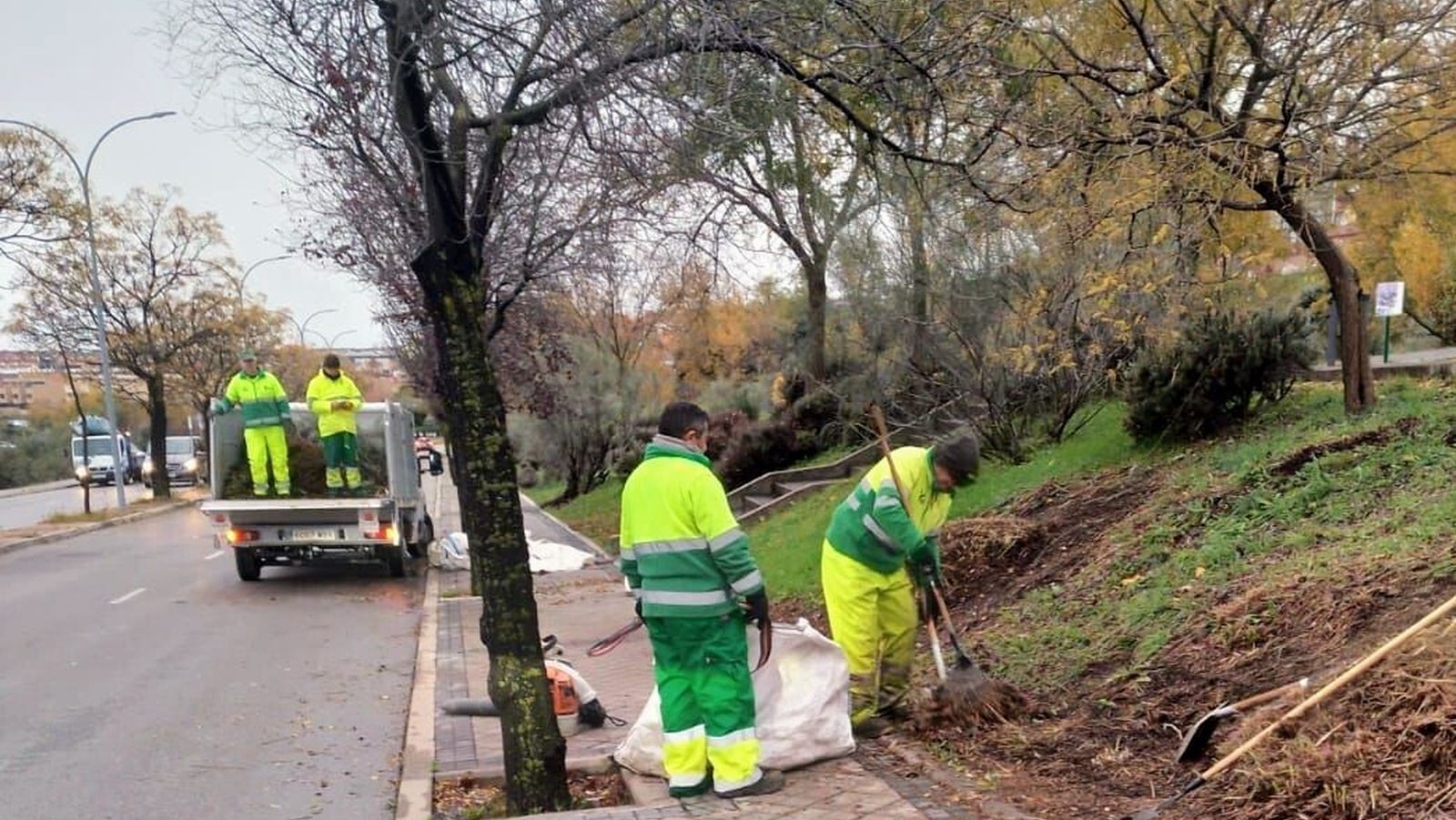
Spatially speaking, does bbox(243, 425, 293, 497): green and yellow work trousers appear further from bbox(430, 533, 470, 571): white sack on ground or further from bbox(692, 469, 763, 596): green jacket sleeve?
bbox(692, 469, 763, 596): green jacket sleeve

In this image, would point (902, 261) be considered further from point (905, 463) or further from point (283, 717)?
point (283, 717)

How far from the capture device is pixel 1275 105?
827 cm

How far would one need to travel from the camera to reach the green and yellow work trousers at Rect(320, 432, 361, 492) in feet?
39.2

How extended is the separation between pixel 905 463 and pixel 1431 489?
2994 mm

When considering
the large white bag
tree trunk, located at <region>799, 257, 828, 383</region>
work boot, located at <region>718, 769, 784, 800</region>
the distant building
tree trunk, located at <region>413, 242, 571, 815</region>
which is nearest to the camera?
work boot, located at <region>718, 769, 784, 800</region>

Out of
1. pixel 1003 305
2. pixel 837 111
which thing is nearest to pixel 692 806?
pixel 837 111

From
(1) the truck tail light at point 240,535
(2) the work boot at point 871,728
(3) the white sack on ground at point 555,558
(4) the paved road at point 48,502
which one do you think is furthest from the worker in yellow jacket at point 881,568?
(4) the paved road at point 48,502

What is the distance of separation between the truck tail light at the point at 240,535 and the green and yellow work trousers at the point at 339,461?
99 centimetres

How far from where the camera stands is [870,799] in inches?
171

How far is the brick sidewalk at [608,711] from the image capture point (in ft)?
14.1

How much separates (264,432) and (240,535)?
1229 millimetres

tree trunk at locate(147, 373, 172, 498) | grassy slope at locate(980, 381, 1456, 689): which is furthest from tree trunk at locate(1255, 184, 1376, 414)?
tree trunk at locate(147, 373, 172, 498)

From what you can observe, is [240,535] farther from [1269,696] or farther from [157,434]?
[157,434]

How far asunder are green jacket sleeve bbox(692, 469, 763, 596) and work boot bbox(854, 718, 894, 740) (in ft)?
4.43
